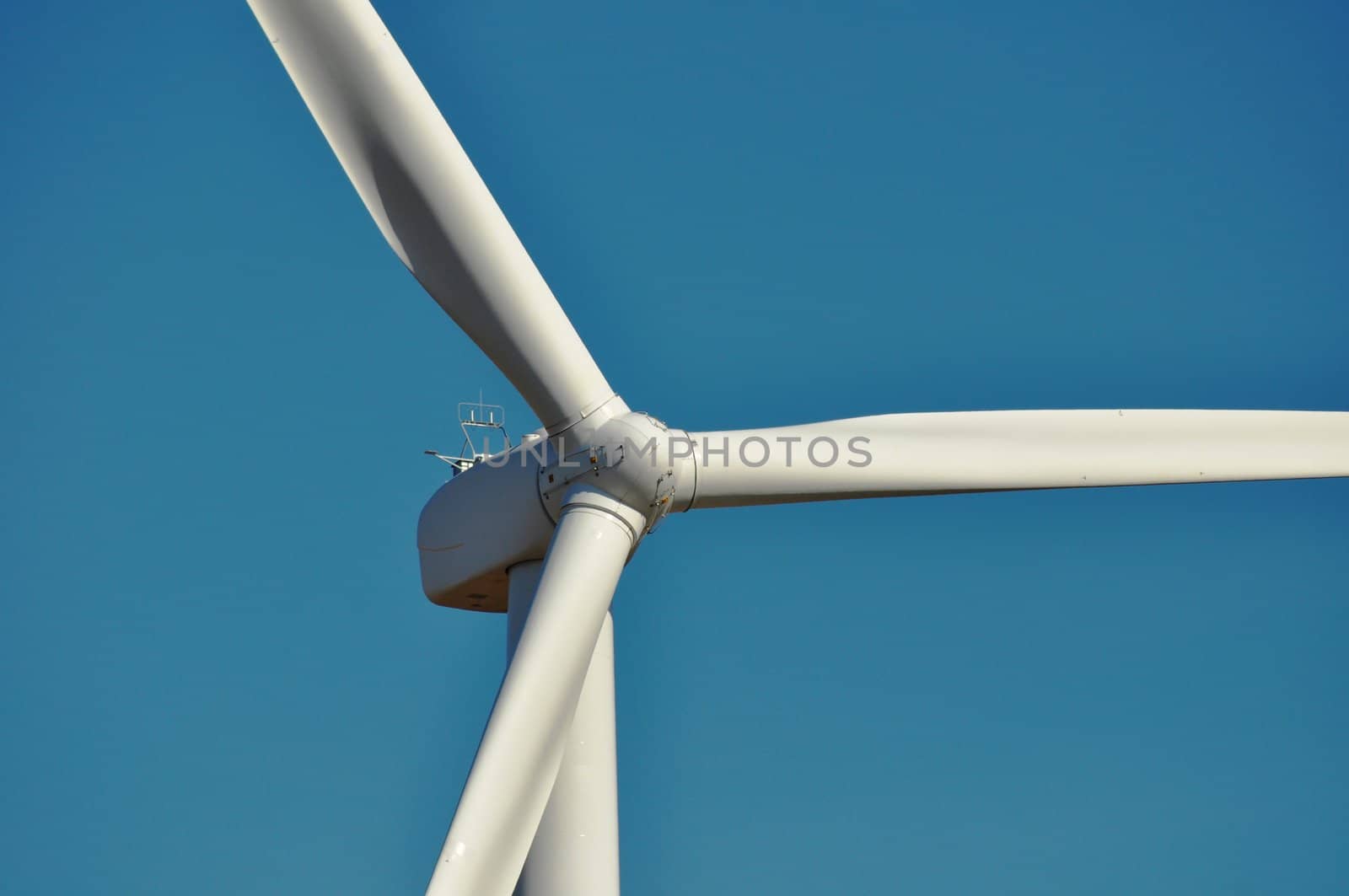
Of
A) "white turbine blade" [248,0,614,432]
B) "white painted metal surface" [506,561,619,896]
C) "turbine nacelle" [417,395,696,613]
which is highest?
"white turbine blade" [248,0,614,432]

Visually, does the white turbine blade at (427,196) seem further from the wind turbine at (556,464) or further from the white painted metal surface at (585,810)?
the white painted metal surface at (585,810)

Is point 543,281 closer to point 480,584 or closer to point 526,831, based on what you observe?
point 480,584

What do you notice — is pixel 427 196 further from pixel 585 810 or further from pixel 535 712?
pixel 585 810

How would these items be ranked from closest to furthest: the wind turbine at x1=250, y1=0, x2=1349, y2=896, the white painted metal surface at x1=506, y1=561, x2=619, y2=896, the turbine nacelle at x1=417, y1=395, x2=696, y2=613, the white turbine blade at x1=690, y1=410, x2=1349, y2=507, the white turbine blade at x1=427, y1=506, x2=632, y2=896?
the white turbine blade at x1=427, y1=506, x2=632, y2=896, the wind turbine at x1=250, y1=0, x2=1349, y2=896, the white painted metal surface at x1=506, y1=561, x2=619, y2=896, the turbine nacelle at x1=417, y1=395, x2=696, y2=613, the white turbine blade at x1=690, y1=410, x2=1349, y2=507

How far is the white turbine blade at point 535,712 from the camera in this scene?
33.6 ft

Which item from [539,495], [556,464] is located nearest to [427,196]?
[556,464]

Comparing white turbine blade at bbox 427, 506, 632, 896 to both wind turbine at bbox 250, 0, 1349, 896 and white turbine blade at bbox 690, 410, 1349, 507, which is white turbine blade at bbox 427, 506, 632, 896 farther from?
white turbine blade at bbox 690, 410, 1349, 507

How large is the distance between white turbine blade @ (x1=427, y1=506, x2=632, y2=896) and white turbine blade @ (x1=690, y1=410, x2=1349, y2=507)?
1.15 meters

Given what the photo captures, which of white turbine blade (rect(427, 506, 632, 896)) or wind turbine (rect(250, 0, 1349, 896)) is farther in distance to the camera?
wind turbine (rect(250, 0, 1349, 896))

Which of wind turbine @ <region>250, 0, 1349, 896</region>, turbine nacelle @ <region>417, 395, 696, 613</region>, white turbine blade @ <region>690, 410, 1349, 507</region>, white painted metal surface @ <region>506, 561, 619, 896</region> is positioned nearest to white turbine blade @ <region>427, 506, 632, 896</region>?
wind turbine @ <region>250, 0, 1349, 896</region>

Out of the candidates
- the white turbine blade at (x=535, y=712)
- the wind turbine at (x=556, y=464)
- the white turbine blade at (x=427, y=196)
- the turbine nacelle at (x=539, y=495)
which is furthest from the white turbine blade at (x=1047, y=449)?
the white turbine blade at (x=427, y=196)

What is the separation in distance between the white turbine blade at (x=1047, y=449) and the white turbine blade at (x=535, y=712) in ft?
3.79

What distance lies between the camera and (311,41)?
436 inches

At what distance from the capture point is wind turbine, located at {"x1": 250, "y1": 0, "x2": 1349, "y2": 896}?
1102 centimetres
